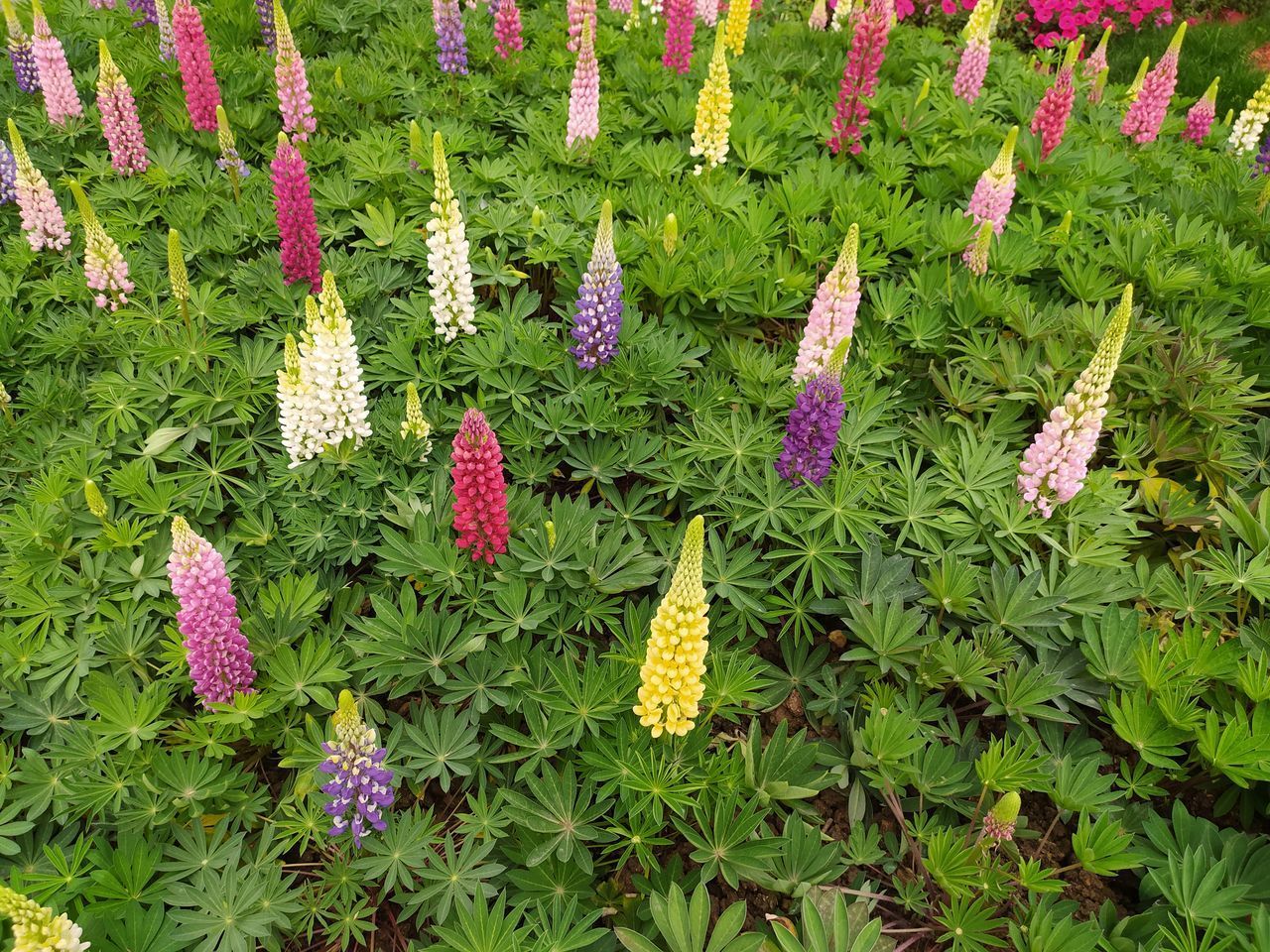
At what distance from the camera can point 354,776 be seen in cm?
255

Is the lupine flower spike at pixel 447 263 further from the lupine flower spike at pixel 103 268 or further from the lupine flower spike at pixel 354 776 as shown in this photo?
the lupine flower spike at pixel 354 776

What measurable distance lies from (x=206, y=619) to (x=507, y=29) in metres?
4.12

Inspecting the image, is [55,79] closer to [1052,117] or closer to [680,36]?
[680,36]

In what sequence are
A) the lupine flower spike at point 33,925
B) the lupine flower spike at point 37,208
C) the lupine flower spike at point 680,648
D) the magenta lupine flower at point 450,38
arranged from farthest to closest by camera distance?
the magenta lupine flower at point 450,38 → the lupine flower spike at point 37,208 → the lupine flower spike at point 680,648 → the lupine flower spike at point 33,925

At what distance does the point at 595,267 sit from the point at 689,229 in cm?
103

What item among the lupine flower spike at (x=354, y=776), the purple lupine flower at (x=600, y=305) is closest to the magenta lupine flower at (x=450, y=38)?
the purple lupine flower at (x=600, y=305)

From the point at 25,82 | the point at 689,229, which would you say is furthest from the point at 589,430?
the point at 25,82

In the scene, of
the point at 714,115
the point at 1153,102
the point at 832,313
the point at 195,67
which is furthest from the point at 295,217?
the point at 1153,102

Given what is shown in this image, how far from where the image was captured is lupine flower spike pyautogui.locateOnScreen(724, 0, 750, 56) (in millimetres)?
5616

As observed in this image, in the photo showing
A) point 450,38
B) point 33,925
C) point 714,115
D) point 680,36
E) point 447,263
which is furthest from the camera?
point 680,36

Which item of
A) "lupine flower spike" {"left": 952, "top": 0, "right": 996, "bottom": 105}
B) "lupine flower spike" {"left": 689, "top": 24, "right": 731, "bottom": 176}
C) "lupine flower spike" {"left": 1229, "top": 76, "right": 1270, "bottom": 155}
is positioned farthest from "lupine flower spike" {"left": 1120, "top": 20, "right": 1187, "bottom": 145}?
"lupine flower spike" {"left": 689, "top": 24, "right": 731, "bottom": 176}

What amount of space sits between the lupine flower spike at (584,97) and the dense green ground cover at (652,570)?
137 millimetres

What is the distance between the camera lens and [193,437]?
3686 mm

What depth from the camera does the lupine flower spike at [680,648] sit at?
91.7 inches
